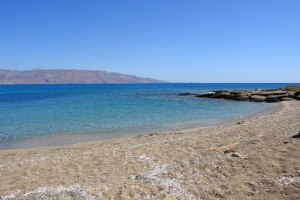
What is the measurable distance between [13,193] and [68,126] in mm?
11560

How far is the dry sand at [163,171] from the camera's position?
568 cm

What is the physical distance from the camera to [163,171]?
712cm

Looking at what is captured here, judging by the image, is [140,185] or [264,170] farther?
[264,170]

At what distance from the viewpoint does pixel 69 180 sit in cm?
668

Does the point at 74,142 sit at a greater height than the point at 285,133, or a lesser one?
lesser

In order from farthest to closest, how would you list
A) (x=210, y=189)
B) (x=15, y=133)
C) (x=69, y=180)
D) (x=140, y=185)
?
(x=15, y=133) < (x=69, y=180) < (x=140, y=185) < (x=210, y=189)

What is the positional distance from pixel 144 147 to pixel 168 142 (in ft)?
4.60

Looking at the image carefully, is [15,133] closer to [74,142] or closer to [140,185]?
[74,142]

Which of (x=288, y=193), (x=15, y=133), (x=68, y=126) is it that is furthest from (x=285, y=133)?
(x=15, y=133)

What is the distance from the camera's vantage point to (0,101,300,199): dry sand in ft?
18.6

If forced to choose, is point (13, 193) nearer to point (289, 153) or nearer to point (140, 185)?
point (140, 185)

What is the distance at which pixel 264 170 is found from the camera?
671 centimetres

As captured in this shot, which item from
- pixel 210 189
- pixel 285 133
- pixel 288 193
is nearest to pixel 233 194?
pixel 210 189

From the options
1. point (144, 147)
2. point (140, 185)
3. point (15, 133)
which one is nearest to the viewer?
point (140, 185)
